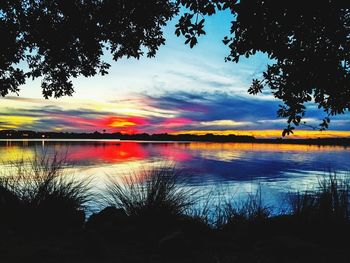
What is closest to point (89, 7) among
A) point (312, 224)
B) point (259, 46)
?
point (259, 46)

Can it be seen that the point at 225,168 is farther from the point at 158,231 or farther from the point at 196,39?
the point at 196,39

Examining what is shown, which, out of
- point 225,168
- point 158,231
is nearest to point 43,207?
point 158,231

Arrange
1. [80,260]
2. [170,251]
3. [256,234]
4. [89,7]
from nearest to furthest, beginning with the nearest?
[80,260] → [170,251] → [256,234] → [89,7]

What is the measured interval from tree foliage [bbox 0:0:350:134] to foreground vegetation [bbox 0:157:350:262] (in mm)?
2154

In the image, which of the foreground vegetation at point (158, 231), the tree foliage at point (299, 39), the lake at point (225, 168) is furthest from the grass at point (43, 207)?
the tree foliage at point (299, 39)

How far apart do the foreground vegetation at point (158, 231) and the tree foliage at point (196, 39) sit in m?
2.15

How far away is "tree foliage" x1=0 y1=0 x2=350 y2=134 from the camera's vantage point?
183 inches

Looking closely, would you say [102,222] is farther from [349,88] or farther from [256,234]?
[349,88]

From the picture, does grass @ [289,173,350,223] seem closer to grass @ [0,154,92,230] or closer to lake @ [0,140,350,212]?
lake @ [0,140,350,212]

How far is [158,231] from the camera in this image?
7262 millimetres

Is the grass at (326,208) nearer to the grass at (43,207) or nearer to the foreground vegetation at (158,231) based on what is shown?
the foreground vegetation at (158,231)

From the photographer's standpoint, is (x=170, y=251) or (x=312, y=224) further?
(x=312, y=224)

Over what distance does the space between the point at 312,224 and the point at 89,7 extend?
20.4 feet

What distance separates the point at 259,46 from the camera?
5.06m
